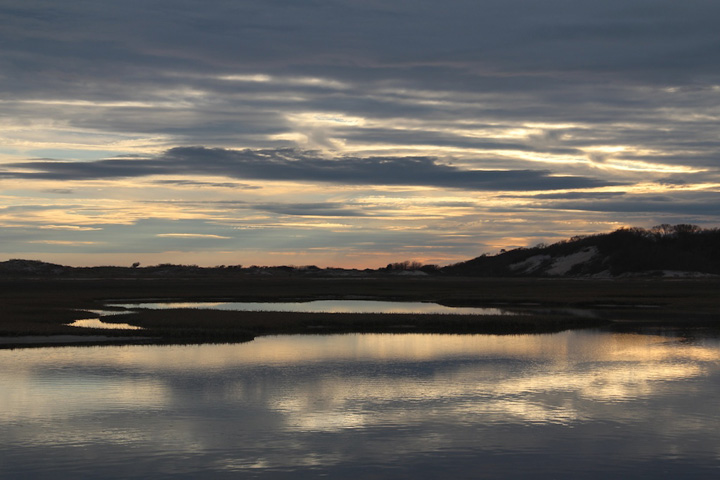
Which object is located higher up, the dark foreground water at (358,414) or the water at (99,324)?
the water at (99,324)

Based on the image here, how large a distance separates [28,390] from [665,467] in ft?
66.8

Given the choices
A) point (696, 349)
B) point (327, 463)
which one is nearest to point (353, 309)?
point (696, 349)

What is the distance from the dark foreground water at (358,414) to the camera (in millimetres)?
17359

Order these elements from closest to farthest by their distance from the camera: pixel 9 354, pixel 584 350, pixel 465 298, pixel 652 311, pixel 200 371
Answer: pixel 200 371
pixel 9 354
pixel 584 350
pixel 652 311
pixel 465 298

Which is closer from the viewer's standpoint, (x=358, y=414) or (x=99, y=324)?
(x=358, y=414)

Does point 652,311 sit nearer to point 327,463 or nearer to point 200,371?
point 200,371

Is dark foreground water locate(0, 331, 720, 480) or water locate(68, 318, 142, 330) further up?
water locate(68, 318, 142, 330)

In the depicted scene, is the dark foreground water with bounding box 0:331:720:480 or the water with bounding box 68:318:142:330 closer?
the dark foreground water with bounding box 0:331:720:480

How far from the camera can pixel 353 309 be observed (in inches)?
2879

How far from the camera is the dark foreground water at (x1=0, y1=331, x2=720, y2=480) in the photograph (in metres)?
17.4

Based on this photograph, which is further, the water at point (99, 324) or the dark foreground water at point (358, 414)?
the water at point (99, 324)

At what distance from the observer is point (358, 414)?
22.7 meters

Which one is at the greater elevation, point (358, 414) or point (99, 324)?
point (99, 324)

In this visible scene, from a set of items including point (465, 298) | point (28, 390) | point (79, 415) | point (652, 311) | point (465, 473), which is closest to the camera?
point (465, 473)
